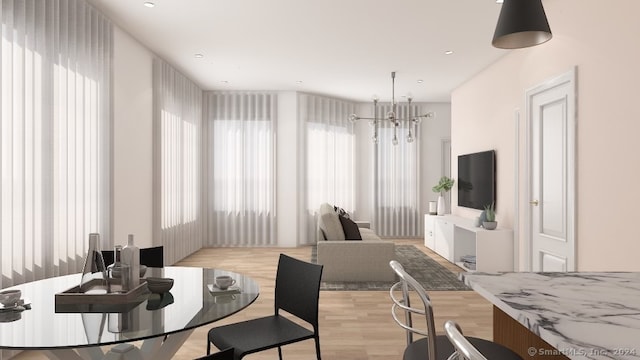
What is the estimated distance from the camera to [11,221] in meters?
2.91

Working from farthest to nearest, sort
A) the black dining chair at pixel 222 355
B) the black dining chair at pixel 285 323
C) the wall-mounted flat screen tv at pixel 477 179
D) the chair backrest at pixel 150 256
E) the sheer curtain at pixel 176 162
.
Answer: the wall-mounted flat screen tv at pixel 477 179
the sheer curtain at pixel 176 162
the chair backrest at pixel 150 256
the black dining chair at pixel 285 323
the black dining chair at pixel 222 355

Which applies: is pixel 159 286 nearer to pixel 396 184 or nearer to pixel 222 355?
pixel 222 355

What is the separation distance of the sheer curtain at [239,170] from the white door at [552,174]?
15.0ft

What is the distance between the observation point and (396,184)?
8.85 m

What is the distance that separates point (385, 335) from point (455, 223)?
314 centimetres

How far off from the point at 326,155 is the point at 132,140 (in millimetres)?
4129

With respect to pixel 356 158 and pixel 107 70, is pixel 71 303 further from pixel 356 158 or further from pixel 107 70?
pixel 356 158

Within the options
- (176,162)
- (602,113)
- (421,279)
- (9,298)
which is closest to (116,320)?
(9,298)

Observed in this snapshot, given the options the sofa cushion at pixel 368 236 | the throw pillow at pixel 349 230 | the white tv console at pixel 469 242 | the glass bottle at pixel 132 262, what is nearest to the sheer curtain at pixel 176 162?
the throw pillow at pixel 349 230

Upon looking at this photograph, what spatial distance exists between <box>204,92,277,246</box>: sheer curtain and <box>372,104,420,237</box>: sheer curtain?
91.5 inches

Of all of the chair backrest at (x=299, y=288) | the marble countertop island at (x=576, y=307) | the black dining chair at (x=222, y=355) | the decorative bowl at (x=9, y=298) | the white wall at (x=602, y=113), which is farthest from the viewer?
the white wall at (x=602, y=113)

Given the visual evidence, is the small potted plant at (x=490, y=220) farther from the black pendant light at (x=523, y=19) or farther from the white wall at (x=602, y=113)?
the black pendant light at (x=523, y=19)

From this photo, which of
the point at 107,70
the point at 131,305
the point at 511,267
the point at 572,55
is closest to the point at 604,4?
the point at 572,55

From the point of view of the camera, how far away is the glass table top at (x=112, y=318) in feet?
4.58
